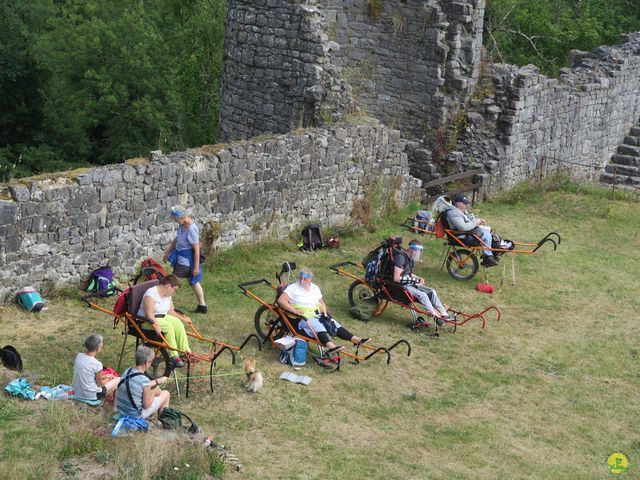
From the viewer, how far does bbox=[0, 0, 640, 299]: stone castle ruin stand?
11.6m

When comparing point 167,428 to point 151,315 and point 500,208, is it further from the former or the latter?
point 500,208

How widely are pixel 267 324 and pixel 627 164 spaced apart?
14.4m

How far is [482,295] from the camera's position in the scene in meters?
13.4

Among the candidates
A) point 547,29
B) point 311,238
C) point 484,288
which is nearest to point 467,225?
point 484,288

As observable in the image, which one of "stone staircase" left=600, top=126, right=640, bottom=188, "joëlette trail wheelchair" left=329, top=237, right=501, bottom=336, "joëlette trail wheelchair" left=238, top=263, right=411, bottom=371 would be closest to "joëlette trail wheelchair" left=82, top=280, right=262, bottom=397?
"joëlette trail wheelchair" left=238, top=263, right=411, bottom=371

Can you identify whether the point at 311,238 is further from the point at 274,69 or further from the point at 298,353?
the point at 274,69

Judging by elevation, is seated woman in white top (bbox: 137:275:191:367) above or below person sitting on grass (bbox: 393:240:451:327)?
above

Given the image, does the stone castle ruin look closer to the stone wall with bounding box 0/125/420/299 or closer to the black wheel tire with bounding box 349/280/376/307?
the stone wall with bounding box 0/125/420/299

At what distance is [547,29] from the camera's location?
28.9 metres

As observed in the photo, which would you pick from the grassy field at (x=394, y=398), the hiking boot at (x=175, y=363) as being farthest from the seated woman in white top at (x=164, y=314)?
the grassy field at (x=394, y=398)

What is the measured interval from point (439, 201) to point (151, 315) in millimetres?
5424

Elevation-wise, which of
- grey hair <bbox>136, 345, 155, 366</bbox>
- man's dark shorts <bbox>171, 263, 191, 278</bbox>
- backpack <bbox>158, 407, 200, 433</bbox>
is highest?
grey hair <bbox>136, 345, 155, 366</bbox>

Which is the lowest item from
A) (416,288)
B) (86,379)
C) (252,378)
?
(252,378)

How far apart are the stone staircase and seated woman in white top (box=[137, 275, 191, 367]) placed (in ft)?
45.9
